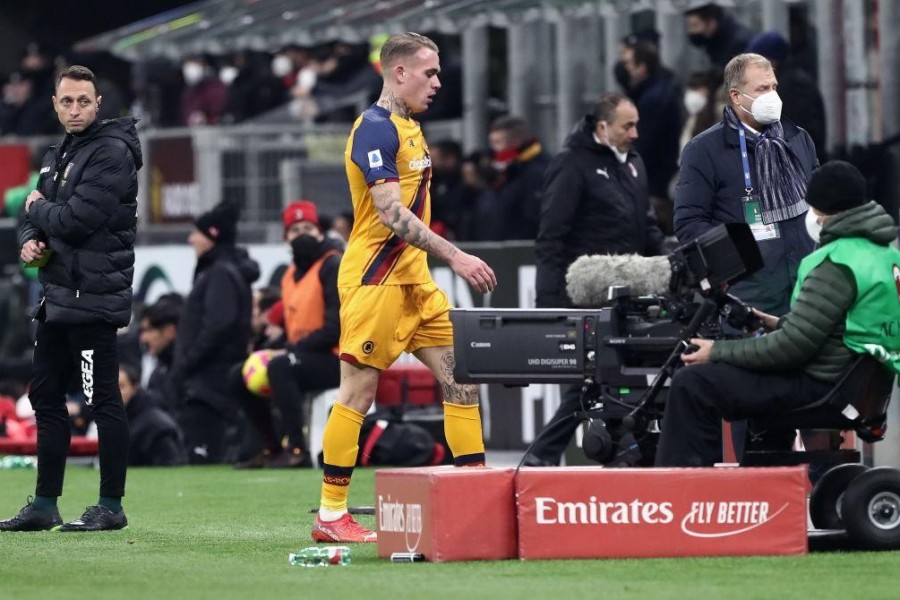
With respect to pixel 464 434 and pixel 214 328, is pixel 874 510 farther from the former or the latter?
pixel 214 328

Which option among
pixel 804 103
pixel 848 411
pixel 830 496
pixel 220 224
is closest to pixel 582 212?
pixel 804 103

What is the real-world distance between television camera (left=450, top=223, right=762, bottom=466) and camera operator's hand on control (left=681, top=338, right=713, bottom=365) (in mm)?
65

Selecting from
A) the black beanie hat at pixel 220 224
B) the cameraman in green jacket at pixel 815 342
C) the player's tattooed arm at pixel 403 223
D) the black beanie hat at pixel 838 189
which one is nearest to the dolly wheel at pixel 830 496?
the cameraman in green jacket at pixel 815 342

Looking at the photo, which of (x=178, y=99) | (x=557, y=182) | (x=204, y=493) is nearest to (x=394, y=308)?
(x=557, y=182)

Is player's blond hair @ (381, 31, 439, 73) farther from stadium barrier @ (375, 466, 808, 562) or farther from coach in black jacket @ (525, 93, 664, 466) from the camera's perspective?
coach in black jacket @ (525, 93, 664, 466)

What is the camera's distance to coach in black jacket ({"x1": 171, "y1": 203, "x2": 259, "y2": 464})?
1579 centimetres

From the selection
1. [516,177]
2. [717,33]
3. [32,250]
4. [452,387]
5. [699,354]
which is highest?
[717,33]

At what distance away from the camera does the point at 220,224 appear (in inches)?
632

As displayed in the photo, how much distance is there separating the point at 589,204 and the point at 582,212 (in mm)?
61

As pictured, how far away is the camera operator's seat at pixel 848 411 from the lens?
7.98m

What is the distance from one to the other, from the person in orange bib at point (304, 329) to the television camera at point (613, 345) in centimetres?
548

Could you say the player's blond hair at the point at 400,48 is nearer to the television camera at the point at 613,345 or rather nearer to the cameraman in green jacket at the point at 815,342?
the television camera at the point at 613,345

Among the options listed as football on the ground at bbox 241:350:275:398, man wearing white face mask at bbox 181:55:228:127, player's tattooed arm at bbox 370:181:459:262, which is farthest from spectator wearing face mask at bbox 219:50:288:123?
player's tattooed arm at bbox 370:181:459:262

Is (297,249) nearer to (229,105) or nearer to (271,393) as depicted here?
(271,393)
